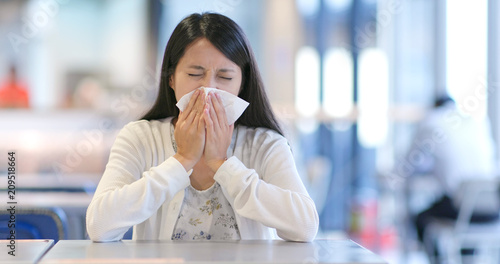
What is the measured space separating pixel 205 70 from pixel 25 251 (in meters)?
0.57

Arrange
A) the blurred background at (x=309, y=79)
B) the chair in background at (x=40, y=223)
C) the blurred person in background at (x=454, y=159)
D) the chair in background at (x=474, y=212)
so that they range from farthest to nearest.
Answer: the blurred background at (x=309, y=79)
the blurred person in background at (x=454, y=159)
the chair in background at (x=474, y=212)
the chair in background at (x=40, y=223)

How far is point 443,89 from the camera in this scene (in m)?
5.35

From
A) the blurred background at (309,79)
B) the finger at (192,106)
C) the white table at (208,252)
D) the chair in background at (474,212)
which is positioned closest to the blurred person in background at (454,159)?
the chair in background at (474,212)

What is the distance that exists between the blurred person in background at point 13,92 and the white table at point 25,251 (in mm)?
4841

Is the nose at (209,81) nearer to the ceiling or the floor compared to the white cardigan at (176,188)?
nearer to the ceiling

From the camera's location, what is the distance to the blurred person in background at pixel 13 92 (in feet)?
19.1

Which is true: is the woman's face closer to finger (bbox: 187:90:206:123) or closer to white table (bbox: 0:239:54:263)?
finger (bbox: 187:90:206:123)

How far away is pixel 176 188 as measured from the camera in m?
1.37

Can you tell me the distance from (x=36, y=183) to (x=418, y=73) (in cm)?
358

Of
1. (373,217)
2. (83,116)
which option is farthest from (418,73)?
(83,116)

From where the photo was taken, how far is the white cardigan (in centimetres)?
133

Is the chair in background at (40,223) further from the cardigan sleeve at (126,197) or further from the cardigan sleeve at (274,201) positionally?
the cardigan sleeve at (274,201)

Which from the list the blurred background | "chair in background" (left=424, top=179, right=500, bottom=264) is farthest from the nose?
the blurred background

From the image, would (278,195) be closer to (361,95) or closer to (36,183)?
(36,183)
